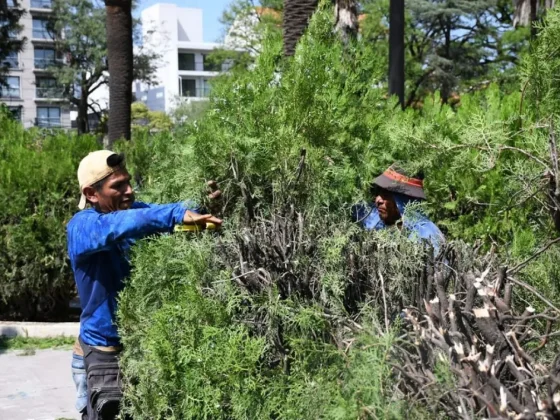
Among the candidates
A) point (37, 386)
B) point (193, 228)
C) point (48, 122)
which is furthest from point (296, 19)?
point (48, 122)

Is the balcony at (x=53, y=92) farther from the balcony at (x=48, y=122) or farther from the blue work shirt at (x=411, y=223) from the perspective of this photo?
the blue work shirt at (x=411, y=223)

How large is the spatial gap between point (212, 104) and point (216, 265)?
92cm

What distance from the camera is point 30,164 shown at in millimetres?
9125

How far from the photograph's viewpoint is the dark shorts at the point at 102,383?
378 centimetres

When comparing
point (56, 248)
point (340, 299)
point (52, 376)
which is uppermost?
point (340, 299)

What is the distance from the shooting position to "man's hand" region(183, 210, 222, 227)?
326 centimetres

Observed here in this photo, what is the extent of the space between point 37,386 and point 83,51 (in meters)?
54.3

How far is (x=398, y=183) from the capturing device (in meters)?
3.81

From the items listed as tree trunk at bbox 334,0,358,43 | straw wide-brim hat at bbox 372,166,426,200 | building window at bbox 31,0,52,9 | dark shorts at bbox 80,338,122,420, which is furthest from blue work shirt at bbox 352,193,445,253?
building window at bbox 31,0,52,9

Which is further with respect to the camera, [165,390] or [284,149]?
[284,149]

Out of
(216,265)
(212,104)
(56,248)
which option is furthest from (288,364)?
(56,248)

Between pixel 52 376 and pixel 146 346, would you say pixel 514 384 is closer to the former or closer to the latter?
pixel 146 346

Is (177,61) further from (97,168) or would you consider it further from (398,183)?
(398,183)

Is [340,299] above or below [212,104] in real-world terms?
below
